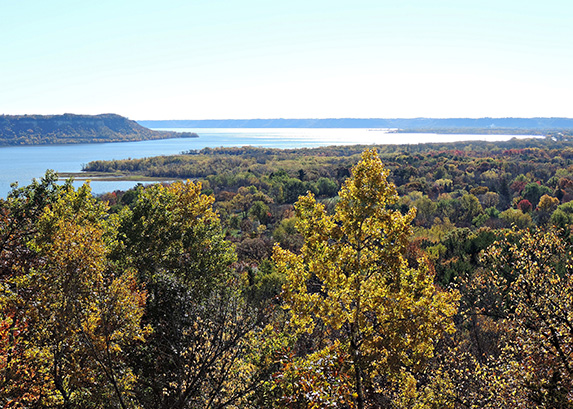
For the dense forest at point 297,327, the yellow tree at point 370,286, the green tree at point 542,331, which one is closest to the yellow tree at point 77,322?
the dense forest at point 297,327

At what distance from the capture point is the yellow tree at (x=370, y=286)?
41.0 feet

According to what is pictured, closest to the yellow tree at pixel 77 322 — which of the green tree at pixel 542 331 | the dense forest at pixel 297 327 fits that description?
the dense forest at pixel 297 327

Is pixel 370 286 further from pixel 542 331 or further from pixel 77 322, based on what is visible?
pixel 77 322

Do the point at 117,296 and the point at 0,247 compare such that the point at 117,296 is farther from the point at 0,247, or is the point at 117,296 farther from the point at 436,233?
the point at 436,233

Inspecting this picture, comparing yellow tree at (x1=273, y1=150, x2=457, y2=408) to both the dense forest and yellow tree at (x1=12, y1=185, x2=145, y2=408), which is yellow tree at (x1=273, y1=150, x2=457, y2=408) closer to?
the dense forest

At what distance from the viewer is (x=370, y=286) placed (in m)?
13.0

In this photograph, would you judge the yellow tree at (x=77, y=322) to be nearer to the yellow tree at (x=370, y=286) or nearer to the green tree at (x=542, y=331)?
the yellow tree at (x=370, y=286)

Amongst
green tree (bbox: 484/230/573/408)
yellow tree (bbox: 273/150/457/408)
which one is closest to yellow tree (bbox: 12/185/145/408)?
yellow tree (bbox: 273/150/457/408)

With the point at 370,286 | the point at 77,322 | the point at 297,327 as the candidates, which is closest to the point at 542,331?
the point at 370,286

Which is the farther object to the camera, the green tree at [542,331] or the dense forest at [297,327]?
the green tree at [542,331]

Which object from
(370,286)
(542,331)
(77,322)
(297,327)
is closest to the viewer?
(77,322)

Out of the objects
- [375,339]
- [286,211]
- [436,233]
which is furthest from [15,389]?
[286,211]

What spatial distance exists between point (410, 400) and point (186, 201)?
1538cm

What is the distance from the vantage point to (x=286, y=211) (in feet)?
372
